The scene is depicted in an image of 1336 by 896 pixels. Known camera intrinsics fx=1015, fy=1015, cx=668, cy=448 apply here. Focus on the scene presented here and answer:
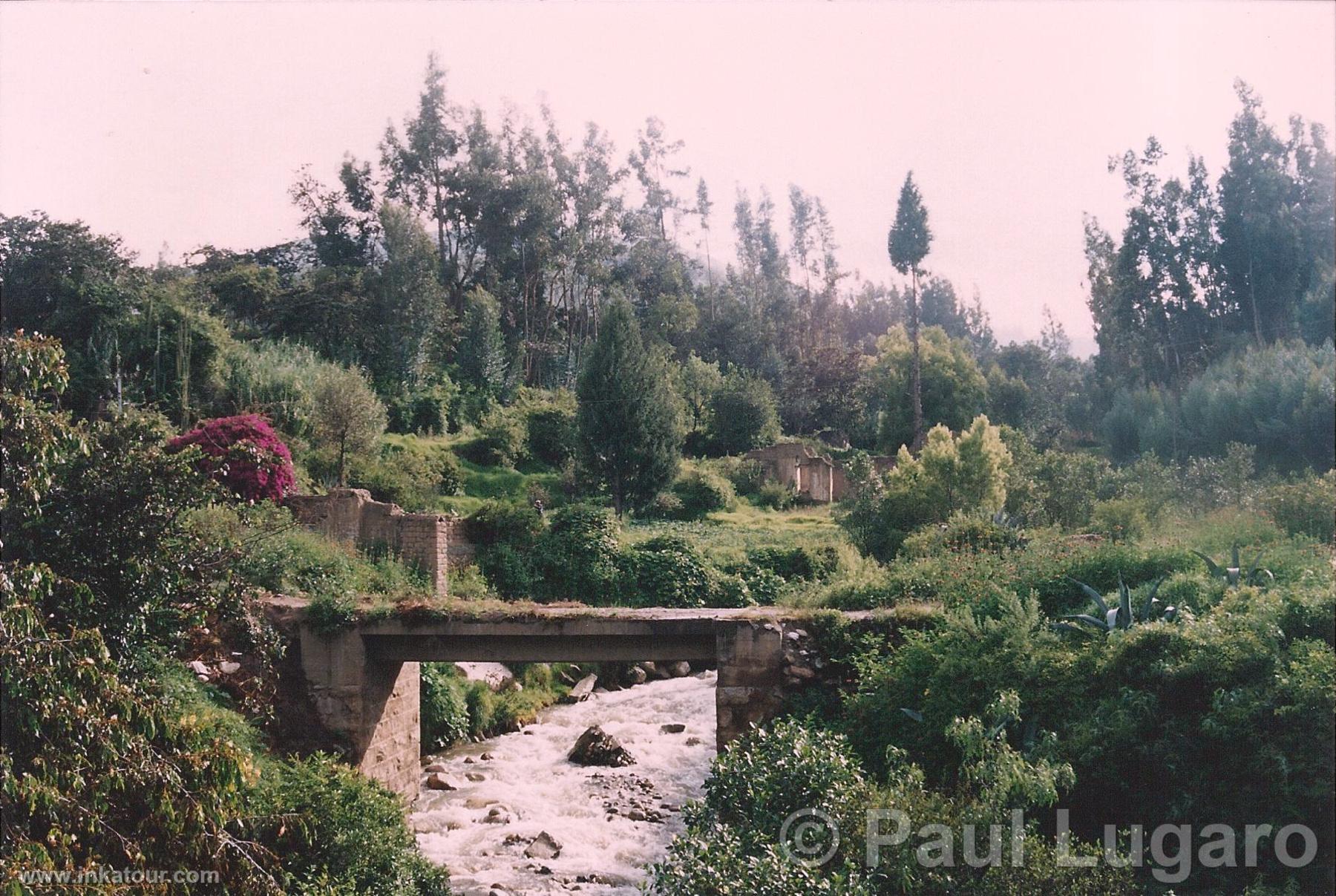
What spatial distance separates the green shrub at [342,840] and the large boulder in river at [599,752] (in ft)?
17.0

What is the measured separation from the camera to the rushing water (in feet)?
36.0

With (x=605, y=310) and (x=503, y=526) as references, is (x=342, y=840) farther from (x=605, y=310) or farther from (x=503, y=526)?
(x=605, y=310)

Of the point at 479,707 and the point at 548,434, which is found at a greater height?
the point at 548,434

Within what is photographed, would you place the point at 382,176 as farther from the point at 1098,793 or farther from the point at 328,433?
the point at 1098,793

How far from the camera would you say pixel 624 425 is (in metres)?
28.3

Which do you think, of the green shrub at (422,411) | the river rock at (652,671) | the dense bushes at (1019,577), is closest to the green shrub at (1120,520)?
the dense bushes at (1019,577)

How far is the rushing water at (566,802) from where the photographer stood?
1098 cm

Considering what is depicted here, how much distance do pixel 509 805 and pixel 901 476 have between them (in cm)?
1286

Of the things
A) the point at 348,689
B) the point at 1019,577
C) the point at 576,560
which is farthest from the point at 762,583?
the point at 348,689

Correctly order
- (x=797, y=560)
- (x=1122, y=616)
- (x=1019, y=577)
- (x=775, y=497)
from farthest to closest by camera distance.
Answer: (x=775, y=497) < (x=797, y=560) < (x=1019, y=577) < (x=1122, y=616)

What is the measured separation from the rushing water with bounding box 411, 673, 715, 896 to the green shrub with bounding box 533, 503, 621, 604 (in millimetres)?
3107

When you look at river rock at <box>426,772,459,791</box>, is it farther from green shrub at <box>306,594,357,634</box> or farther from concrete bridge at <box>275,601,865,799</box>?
green shrub at <box>306,594,357,634</box>

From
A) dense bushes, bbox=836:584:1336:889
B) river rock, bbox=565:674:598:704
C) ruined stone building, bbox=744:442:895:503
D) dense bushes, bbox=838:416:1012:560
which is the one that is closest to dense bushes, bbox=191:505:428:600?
river rock, bbox=565:674:598:704

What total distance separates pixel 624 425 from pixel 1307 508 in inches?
689
